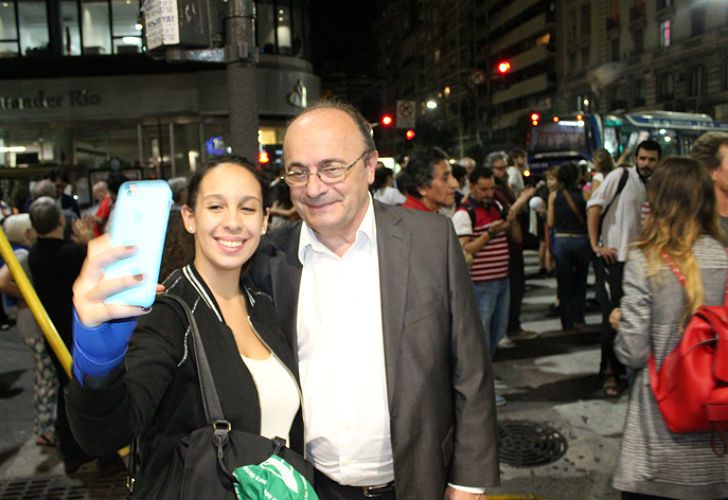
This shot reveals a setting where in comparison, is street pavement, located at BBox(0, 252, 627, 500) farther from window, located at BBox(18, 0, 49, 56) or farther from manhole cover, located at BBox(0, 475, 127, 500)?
window, located at BBox(18, 0, 49, 56)

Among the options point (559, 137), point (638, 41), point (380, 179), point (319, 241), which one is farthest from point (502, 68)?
point (319, 241)

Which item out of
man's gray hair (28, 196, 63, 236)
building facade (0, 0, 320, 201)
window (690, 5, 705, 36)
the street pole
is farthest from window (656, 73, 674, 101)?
man's gray hair (28, 196, 63, 236)

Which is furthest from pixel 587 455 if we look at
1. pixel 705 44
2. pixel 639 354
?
pixel 705 44

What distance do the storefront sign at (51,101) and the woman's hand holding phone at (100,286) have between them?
27.6 m

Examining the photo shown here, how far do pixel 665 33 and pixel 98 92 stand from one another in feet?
74.9

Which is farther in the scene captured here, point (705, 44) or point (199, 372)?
point (705, 44)

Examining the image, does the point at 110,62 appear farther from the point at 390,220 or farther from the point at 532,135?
the point at 390,220

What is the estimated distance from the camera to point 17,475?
4.99 metres

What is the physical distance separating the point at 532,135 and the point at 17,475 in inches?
844

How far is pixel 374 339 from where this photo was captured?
2338 millimetres

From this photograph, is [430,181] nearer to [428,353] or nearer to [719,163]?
[719,163]

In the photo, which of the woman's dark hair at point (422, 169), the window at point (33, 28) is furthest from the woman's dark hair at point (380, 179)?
the window at point (33, 28)

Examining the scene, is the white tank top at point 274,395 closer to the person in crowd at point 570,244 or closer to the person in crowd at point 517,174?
the person in crowd at point 570,244

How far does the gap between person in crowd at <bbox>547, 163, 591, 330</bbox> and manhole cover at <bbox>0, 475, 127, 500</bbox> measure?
18.4 feet
